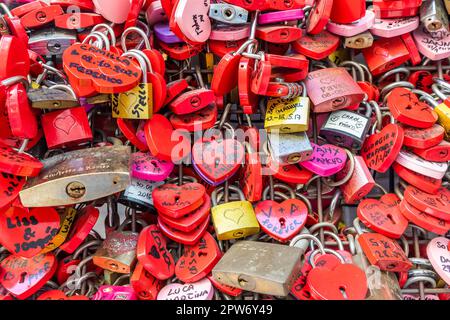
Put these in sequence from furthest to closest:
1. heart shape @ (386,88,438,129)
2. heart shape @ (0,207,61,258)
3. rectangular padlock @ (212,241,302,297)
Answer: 1. heart shape @ (386,88,438,129)
2. heart shape @ (0,207,61,258)
3. rectangular padlock @ (212,241,302,297)

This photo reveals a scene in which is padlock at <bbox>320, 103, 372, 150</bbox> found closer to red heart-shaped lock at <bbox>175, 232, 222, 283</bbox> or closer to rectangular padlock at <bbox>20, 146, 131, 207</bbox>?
red heart-shaped lock at <bbox>175, 232, 222, 283</bbox>

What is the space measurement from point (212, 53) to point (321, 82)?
0.29 m

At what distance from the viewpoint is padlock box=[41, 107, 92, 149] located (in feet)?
3.39

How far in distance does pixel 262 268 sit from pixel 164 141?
0.37 m

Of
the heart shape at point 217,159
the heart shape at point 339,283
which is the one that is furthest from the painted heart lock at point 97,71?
the heart shape at point 339,283

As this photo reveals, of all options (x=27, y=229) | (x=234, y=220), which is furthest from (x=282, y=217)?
(x=27, y=229)

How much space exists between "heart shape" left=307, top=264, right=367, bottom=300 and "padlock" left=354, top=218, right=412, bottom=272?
5cm

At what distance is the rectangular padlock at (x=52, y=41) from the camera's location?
1.14 metres

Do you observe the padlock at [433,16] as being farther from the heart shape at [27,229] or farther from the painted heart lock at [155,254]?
the heart shape at [27,229]

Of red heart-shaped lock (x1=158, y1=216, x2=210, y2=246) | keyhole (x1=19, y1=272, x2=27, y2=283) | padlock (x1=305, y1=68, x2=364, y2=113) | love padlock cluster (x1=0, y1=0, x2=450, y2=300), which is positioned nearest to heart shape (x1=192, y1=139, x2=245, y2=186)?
love padlock cluster (x1=0, y1=0, x2=450, y2=300)

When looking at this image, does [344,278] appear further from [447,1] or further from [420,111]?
[447,1]

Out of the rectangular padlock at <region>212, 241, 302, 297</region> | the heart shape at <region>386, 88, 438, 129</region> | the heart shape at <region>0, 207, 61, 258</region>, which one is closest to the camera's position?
the rectangular padlock at <region>212, 241, 302, 297</region>

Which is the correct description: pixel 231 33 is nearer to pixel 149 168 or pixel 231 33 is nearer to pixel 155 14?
pixel 155 14

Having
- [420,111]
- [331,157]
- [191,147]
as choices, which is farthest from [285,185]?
[420,111]
